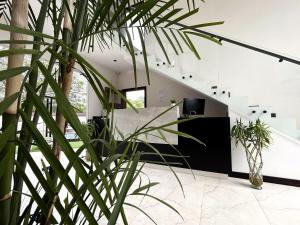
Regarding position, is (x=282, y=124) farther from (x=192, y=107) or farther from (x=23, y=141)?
(x=23, y=141)

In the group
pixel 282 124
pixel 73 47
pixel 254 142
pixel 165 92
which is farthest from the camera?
pixel 165 92

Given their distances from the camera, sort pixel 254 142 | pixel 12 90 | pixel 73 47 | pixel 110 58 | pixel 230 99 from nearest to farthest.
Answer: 1. pixel 12 90
2. pixel 73 47
3. pixel 254 142
4. pixel 230 99
5. pixel 110 58

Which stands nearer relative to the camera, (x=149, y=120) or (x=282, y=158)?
(x=282, y=158)

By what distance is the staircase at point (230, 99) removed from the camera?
3.33 m

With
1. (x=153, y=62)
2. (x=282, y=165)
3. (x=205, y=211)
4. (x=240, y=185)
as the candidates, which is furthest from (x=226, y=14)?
(x=205, y=211)

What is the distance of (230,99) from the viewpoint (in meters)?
3.83

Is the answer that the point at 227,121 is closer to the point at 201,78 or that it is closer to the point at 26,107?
the point at 201,78

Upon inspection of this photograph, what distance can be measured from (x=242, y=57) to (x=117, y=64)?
173 inches

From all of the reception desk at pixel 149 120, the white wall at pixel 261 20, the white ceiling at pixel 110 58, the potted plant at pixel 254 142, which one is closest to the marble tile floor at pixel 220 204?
the potted plant at pixel 254 142

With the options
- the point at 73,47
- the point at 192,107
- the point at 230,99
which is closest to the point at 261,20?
the point at 230,99

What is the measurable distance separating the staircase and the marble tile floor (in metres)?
1.06

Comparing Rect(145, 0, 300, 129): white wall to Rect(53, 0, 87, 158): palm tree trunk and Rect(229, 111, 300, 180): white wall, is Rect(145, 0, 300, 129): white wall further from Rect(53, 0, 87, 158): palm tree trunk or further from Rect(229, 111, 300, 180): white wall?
Rect(53, 0, 87, 158): palm tree trunk

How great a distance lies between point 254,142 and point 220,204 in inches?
53.5

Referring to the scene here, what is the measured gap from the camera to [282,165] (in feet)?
10.3
